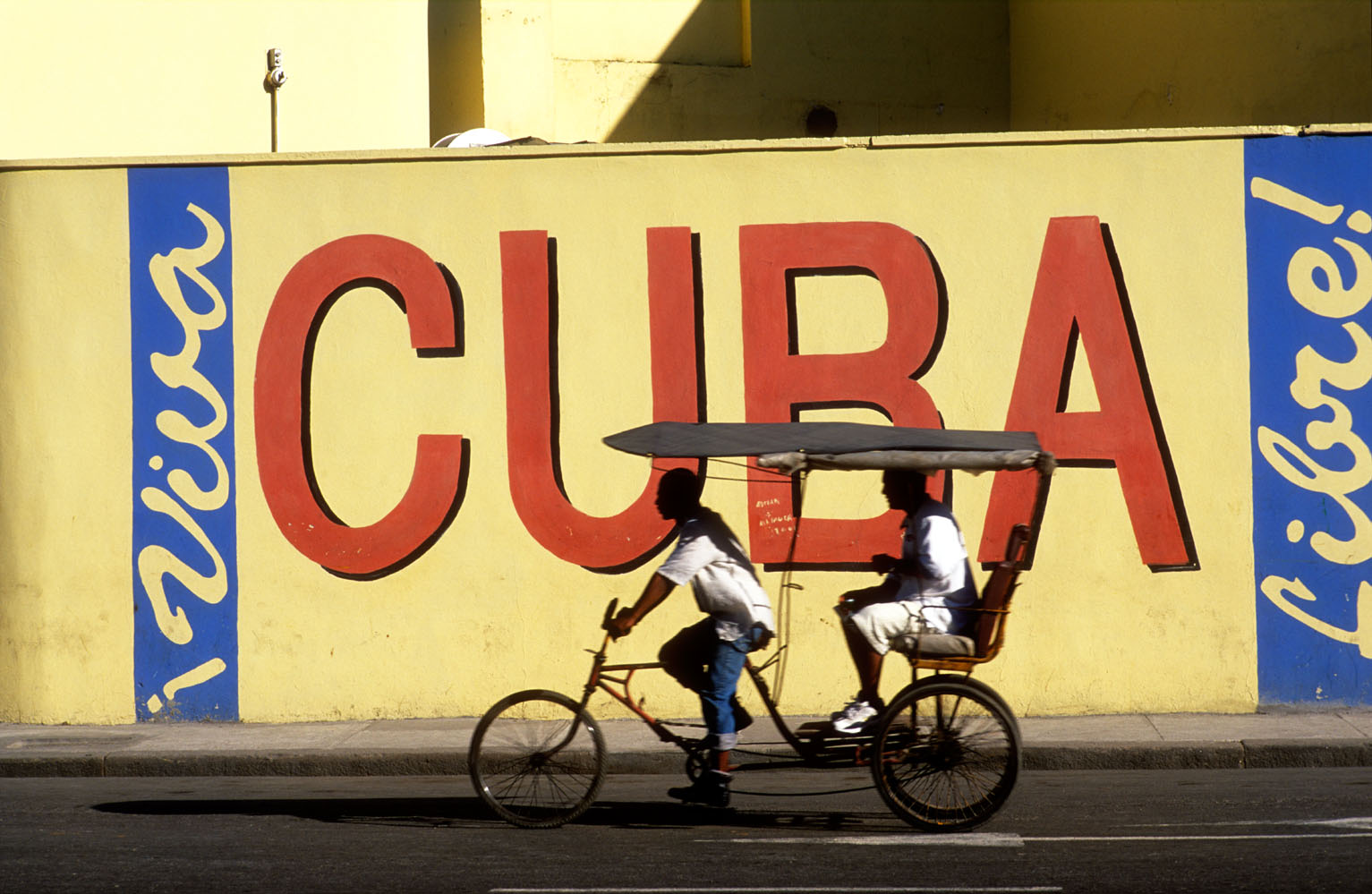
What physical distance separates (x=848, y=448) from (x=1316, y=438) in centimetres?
444

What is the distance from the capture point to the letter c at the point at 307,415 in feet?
33.5

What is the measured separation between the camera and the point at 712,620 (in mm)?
7199

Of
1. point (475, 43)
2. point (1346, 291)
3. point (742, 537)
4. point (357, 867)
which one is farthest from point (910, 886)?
point (475, 43)

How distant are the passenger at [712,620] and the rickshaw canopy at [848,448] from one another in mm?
173

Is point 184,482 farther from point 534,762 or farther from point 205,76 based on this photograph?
point 205,76

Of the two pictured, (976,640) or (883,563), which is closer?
(976,640)

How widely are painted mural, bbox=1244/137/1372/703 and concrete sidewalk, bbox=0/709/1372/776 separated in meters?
0.45

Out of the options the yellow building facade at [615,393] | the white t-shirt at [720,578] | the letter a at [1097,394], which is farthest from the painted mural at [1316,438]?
the white t-shirt at [720,578]

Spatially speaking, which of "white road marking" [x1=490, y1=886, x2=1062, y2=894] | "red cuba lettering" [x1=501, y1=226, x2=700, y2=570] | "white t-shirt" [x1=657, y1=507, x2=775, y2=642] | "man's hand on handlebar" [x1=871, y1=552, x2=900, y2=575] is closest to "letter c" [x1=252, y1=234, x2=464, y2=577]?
"red cuba lettering" [x1=501, y1=226, x2=700, y2=570]

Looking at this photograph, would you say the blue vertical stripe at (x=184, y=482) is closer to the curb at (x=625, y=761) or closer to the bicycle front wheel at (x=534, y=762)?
the curb at (x=625, y=761)

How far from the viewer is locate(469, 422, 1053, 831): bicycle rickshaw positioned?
22.7ft

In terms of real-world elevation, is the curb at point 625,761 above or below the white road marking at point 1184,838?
below

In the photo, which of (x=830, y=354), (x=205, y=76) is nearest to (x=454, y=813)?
(x=830, y=354)

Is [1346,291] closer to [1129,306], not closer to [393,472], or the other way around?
[1129,306]
